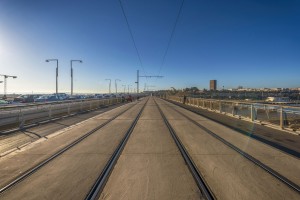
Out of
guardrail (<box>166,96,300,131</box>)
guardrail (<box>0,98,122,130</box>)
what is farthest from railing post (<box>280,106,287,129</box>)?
guardrail (<box>0,98,122,130</box>)

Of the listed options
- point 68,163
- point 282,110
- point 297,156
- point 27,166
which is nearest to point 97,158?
point 68,163

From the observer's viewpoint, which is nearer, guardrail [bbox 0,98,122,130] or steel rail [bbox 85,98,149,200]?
steel rail [bbox 85,98,149,200]

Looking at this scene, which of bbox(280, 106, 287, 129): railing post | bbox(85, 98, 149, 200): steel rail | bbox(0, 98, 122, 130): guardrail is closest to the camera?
bbox(85, 98, 149, 200): steel rail

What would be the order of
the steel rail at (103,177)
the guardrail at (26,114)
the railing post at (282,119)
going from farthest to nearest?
the guardrail at (26,114) < the railing post at (282,119) < the steel rail at (103,177)

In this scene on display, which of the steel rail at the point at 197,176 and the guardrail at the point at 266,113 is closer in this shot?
the steel rail at the point at 197,176

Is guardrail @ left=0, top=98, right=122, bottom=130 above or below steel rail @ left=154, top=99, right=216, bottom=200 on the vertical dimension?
above

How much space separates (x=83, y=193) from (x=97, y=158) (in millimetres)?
2680

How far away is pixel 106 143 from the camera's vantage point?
9.84 metres

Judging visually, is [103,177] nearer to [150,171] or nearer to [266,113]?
[150,171]

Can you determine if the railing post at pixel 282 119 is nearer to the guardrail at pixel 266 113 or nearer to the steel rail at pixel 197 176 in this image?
the guardrail at pixel 266 113

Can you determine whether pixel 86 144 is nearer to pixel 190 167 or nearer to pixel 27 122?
pixel 190 167

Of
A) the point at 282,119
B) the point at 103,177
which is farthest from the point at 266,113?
the point at 103,177

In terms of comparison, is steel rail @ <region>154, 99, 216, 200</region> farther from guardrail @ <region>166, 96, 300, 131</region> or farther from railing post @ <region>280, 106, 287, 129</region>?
guardrail @ <region>166, 96, 300, 131</region>

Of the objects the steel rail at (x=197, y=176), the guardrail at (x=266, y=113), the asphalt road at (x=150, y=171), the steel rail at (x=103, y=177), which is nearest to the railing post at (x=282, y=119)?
the guardrail at (x=266, y=113)
